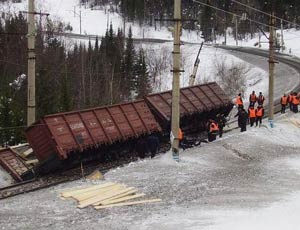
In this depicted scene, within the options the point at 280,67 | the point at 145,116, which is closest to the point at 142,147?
the point at 145,116

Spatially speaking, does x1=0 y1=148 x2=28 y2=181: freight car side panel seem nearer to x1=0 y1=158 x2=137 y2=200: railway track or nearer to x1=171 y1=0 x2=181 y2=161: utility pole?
x1=0 y1=158 x2=137 y2=200: railway track

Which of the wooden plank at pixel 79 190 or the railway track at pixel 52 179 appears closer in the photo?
the wooden plank at pixel 79 190

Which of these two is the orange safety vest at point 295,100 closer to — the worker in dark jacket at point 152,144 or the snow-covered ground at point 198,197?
the snow-covered ground at point 198,197

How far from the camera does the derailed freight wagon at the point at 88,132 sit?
715 inches

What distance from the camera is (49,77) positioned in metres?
50.8

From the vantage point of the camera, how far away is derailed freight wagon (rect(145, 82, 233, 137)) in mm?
23306

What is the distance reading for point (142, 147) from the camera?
20.9 metres

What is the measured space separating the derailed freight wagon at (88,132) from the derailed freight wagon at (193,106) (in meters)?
1.23

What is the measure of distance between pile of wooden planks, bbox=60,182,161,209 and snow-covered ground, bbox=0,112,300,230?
31 cm

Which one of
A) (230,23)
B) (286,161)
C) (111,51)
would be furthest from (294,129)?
(230,23)

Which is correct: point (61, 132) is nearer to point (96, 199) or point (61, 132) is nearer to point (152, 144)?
point (152, 144)

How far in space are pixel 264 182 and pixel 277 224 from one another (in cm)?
489

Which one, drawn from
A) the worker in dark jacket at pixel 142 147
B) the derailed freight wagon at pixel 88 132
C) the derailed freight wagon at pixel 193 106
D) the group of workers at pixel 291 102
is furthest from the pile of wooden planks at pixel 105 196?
the group of workers at pixel 291 102

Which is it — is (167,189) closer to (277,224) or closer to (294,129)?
(277,224)
